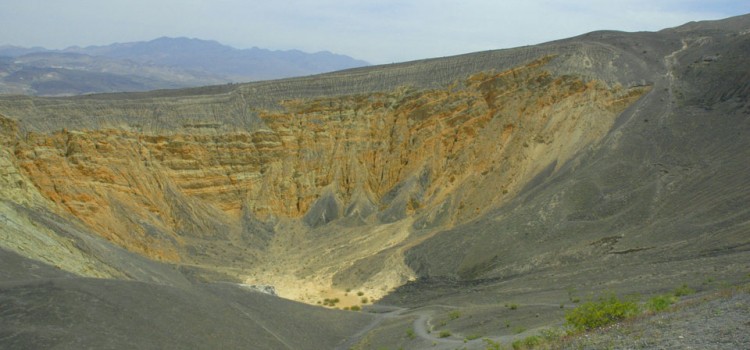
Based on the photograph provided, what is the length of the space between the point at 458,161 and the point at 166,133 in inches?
727

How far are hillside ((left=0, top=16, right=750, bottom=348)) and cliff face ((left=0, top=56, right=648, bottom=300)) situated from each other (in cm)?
13

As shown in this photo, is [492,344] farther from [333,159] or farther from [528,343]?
[333,159]

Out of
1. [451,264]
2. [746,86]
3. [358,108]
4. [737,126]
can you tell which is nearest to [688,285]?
[451,264]

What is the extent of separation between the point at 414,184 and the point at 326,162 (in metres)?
6.49

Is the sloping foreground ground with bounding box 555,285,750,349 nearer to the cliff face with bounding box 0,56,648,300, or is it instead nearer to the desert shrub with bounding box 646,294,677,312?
the desert shrub with bounding box 646,294,677,312

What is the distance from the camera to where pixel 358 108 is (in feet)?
147

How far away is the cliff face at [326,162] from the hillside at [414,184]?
0.13 m

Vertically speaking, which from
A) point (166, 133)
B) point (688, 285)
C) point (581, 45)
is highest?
point (581, 45)

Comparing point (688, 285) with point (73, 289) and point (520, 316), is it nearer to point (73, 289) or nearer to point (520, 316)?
point (520, 316)

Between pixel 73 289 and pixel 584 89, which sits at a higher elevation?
pixel 584 89

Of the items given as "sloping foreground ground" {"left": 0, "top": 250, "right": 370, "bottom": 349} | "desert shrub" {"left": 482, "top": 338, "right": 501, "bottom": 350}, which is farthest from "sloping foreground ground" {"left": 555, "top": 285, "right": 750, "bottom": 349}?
"sloping foreground ground" {"left": 0, "top": 250, "right": 370, "bottom": 349}

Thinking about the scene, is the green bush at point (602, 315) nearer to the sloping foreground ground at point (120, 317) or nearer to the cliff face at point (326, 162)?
the sloping foreground ground at point (120, 317)

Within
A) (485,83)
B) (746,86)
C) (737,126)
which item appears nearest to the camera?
(737,126)

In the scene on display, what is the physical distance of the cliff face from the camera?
35312 millimetres
